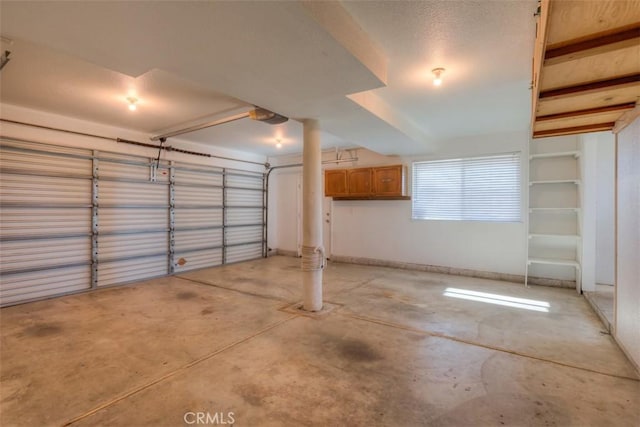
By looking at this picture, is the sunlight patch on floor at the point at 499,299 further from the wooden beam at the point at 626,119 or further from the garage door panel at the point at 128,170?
the garage door panel at the point at 128,170

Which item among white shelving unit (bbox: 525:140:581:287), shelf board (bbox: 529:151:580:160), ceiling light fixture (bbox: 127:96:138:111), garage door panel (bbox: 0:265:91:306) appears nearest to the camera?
ceiling light fixture (bbox: 127:96:138:111)

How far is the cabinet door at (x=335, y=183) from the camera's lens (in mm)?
6742

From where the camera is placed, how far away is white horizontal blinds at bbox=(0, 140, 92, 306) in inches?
160

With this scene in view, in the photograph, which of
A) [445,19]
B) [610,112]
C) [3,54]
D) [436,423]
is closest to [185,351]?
[436,423]

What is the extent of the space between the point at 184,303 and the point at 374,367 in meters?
2.93

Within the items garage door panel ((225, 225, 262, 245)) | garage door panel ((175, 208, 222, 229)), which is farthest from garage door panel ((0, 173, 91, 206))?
garage door panel ((225, 225, 262, 245))

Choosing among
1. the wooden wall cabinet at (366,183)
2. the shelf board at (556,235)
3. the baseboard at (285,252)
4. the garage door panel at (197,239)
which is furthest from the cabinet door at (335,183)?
the shelf board at (556,235)

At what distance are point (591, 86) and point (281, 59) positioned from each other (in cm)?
205

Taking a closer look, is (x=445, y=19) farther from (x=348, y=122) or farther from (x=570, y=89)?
(x=348, y=122)

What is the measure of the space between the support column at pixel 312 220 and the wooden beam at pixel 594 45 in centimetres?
265

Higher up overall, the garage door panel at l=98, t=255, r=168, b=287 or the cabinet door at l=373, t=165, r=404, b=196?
the cabinet door at l=373, t=165, r=404, b=196

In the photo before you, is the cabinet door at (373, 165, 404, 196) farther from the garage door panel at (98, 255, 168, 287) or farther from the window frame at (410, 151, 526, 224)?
the garage door panel at (98, 255, 168, 287)

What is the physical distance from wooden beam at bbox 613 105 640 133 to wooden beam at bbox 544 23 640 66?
148 cm

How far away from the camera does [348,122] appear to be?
3910 millimetres
